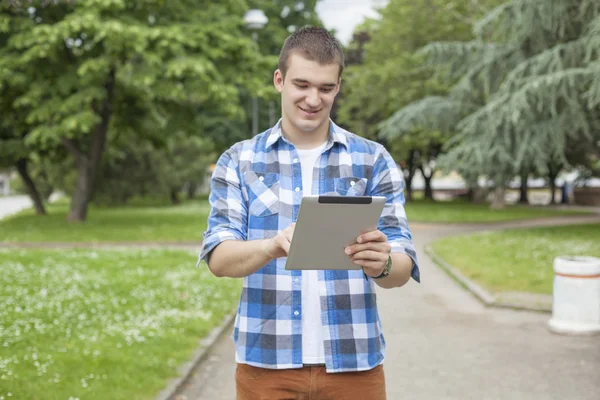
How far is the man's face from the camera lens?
2.46 meters

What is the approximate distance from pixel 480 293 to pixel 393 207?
8961 mm

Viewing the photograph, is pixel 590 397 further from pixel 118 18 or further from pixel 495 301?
pixel 118 18

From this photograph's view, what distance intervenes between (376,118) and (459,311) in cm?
3631

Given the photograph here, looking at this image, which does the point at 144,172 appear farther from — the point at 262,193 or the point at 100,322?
the point at 262,193

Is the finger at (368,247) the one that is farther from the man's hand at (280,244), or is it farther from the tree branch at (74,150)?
the tree branch at (74,150)

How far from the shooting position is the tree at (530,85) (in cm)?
1747

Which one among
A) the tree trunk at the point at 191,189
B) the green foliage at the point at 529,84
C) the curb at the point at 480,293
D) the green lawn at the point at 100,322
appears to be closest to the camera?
the green lawn at the point at 100,322

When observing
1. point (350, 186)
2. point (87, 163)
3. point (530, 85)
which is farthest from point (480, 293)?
point (87, 163)

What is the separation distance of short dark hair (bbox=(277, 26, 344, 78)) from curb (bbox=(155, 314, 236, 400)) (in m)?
4.01

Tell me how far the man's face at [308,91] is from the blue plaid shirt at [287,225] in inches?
4.9

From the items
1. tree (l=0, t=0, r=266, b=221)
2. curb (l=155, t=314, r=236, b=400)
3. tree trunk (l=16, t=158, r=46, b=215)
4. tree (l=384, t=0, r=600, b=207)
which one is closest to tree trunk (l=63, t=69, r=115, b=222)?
tree (l=0, t=0, r=266, b=221)

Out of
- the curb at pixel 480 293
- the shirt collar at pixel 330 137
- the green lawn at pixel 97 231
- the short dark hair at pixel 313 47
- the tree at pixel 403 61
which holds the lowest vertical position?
the curb at pixel 480 293

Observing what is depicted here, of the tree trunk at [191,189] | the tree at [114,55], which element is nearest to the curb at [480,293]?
the tree at [114,55]

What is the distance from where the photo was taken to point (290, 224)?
2.45 m
